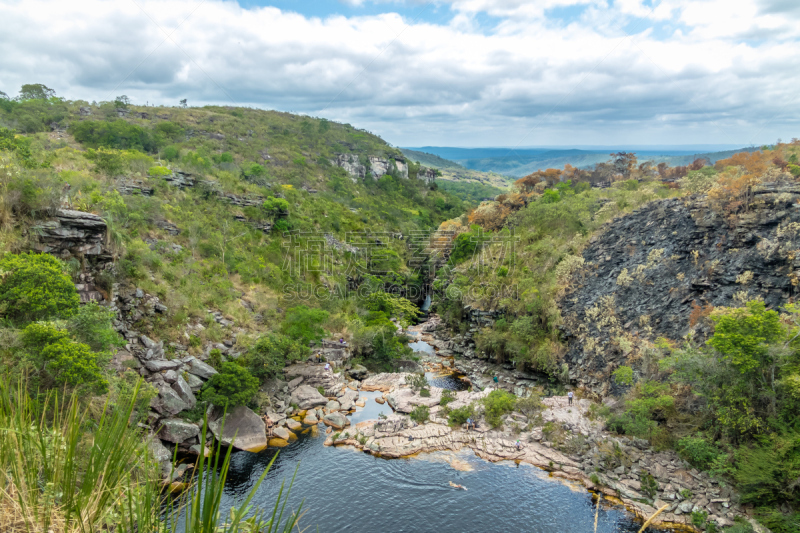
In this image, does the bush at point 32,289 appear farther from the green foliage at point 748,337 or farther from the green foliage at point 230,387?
the green foliage at point 748,337

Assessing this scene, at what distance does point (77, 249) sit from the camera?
18.9 metres

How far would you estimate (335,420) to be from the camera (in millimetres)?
22594

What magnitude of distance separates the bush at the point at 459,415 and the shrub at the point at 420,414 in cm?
115

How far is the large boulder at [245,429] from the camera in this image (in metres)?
20.2

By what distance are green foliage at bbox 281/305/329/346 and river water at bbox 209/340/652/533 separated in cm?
836

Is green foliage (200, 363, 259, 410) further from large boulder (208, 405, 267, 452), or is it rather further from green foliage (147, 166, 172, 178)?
green foliage (147, 166, 172, 178)

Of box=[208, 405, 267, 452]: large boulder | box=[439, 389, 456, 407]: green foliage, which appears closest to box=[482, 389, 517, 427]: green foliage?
box=[439, 389, 456, 407]: green foliage

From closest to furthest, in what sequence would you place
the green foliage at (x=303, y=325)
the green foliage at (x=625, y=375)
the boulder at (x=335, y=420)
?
the green foliage at (x=625, y=375)
the boulder at (x=335, y=420)
the green foliage at (x=303, y=325)

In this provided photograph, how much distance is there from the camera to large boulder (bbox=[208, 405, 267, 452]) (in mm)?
20203

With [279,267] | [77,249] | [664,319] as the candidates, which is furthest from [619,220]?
[77,249]

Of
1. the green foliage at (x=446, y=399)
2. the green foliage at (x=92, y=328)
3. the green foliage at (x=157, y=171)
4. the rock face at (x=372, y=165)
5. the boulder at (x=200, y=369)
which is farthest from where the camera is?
the rock face at (x=372, y=165)

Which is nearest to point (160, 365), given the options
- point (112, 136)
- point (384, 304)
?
point (384, 304)

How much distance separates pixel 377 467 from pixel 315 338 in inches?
434

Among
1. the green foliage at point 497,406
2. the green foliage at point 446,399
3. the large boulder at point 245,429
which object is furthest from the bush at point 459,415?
the large boulder at point 245,429
